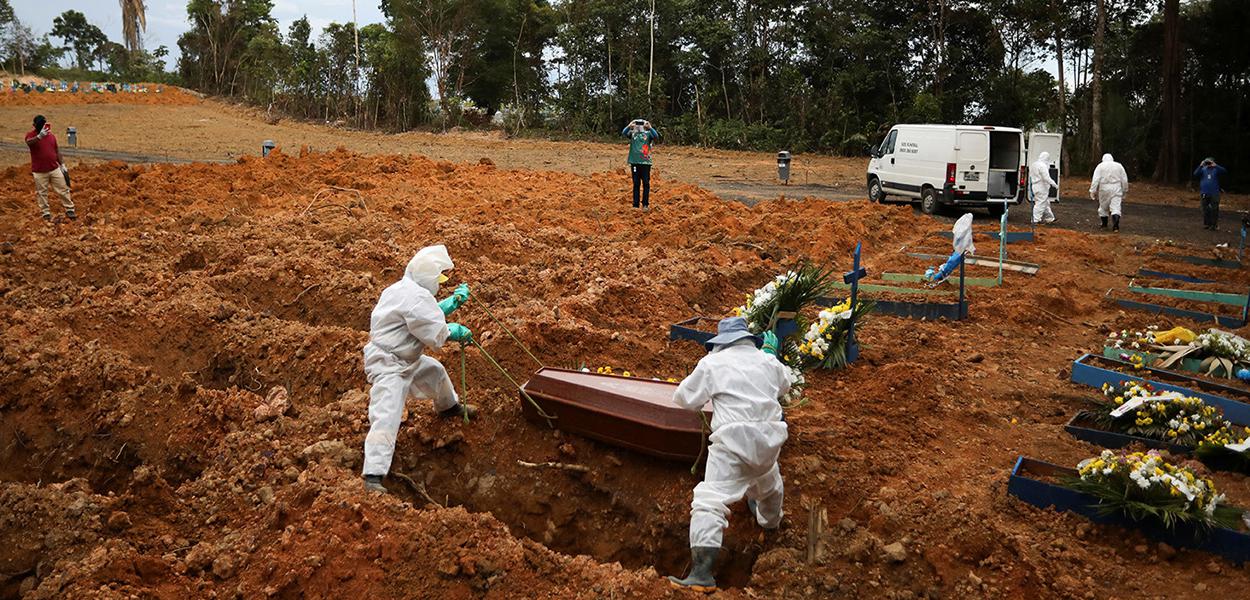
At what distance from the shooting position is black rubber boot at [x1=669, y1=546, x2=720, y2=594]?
5074 millimetres

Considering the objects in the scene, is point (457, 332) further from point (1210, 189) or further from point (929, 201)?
point (1210, 189)

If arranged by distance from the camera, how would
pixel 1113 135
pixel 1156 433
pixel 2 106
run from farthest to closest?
1. pixel 2 106
2. pixel 1113 135
3. pixel 1156 433

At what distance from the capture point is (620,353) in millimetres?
8812

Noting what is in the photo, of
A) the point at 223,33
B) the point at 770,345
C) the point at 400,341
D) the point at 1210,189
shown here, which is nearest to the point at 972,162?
the point at 1210,189

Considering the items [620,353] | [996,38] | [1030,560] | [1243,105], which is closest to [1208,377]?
[1030,560]

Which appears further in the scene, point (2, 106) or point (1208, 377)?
point (2, 106)

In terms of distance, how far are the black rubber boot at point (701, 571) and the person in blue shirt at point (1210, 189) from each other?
16.7 metres

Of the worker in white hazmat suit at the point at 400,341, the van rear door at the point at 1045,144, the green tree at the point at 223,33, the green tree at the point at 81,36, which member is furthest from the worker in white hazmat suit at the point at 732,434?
the green tree at the point at 81,36

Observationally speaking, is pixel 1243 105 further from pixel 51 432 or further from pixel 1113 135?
pixel 51 432

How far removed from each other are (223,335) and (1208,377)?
351 inches

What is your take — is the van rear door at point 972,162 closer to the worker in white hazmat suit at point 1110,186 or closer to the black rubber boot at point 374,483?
the worker in white hazmat suit at point 1110,186

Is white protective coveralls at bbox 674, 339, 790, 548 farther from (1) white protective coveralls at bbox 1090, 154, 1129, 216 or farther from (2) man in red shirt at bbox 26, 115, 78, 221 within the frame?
(1) white protective coveralls at bbox 1090, 154, 1129, 216

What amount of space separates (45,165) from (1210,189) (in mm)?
19927

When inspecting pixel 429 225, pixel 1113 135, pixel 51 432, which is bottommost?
pixel 51 432
